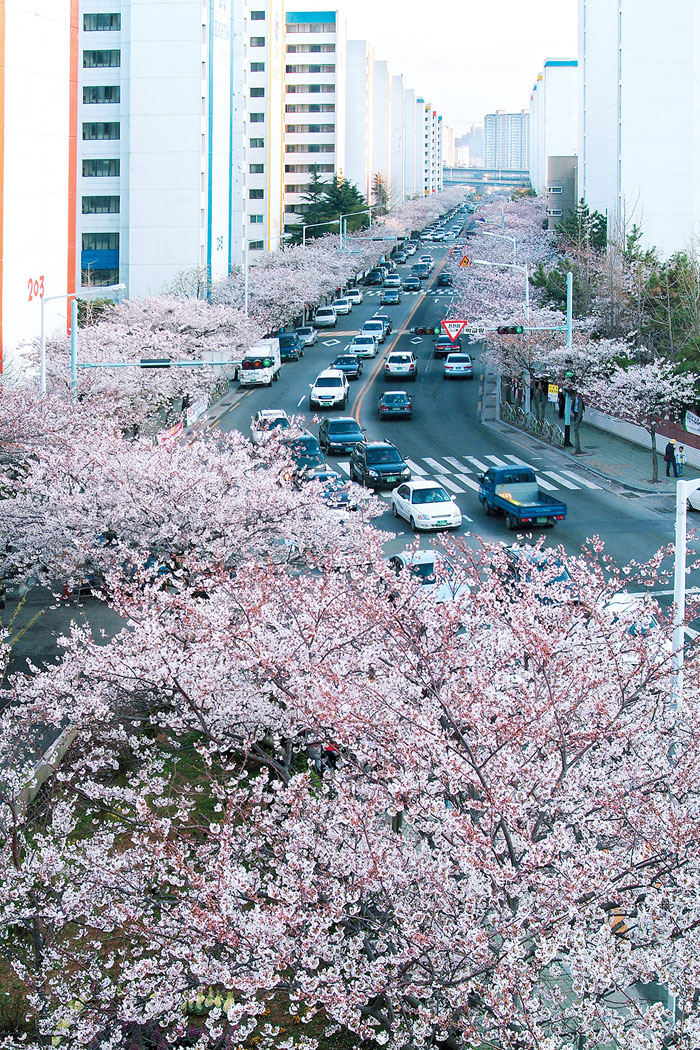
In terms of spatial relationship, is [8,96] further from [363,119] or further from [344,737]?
[363,119]

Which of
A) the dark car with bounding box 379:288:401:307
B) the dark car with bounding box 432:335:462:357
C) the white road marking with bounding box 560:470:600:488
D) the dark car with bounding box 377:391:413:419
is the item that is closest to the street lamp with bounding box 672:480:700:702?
the white road marking with bounding box 560:470:600:488

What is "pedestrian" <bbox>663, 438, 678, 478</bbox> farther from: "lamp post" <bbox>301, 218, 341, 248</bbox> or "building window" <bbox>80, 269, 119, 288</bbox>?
"lamp post" <bbox>301, 218, 341, 248</bbox>

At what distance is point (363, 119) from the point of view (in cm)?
15838

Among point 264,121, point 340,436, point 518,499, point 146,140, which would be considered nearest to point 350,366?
point 340,436

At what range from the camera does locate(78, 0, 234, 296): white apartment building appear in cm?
7369

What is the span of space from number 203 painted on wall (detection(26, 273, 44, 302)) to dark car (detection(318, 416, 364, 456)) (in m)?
12.5

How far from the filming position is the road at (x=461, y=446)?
33.3 m

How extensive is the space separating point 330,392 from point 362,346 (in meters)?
15.5

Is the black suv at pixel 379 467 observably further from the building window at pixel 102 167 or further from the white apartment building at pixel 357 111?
the white apartment building at pixel 357 111

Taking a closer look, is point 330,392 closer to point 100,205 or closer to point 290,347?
point 290,347

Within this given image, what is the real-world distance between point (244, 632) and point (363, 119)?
157090mm

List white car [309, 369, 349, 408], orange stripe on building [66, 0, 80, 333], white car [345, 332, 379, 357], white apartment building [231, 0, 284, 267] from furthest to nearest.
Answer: white apartment building [231, 0, 284, 267] → white car [345, 332, 379, 357] → white car [309, 369, 349, 408] → orange stripe on building [66, 0, 80, 333]

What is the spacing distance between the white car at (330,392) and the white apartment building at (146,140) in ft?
75.8

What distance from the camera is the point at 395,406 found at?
52625 mm
